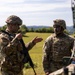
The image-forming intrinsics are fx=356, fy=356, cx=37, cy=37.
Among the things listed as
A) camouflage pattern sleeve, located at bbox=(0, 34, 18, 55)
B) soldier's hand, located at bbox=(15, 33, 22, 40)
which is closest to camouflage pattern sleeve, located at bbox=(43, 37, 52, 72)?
camouflage pattern sleeve, located at bbox=(0, 34, 18, 55)

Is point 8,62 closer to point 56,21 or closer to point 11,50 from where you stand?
point 11,50

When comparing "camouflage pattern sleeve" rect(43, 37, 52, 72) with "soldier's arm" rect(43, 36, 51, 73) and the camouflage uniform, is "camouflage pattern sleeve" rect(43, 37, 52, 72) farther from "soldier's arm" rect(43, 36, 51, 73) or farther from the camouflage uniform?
the camouflage uniform

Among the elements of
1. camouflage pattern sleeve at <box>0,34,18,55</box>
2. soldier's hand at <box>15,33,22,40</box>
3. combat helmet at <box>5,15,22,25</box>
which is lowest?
camouflage pattern sleeve at <box>0,34,18,55</box>

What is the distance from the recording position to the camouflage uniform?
695cm

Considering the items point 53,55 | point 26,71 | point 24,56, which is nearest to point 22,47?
point 24,56

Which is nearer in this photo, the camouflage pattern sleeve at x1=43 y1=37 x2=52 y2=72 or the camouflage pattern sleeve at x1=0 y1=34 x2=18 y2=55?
the camouflage pattern sleeve at x1=0 y1=34 x2=18 y2=55

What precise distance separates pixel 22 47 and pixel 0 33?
21.3 inches

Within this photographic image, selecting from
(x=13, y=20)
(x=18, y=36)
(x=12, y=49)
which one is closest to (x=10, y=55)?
(x=12, y=49)

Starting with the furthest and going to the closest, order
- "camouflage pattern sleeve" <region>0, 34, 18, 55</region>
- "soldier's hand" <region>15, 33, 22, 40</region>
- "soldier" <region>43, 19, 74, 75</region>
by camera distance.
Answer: "soldier" <region>43, 19, 74, 75</region> < "camouflage pattern sleeve" <region>0, 34, 18, 55</region> < "soldier's hand" <region>15, 33, 22, 40</region>

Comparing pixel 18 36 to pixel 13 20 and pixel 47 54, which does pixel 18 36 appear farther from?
pixel 47 54

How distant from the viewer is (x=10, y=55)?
7191mm

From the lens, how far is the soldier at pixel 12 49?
273 inches

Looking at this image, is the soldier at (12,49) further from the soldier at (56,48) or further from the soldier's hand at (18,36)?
the soldier at (56,48)

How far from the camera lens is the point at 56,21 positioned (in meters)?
8.27
